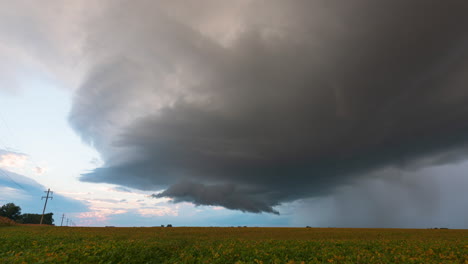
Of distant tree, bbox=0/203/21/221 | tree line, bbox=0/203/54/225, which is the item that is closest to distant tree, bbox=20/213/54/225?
tree line, bbox=0/203/54/225

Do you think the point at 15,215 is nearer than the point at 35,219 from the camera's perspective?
Yes

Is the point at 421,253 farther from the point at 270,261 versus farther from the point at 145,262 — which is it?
the point at 145,262

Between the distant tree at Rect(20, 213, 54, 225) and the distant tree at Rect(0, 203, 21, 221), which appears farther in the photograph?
the distant tree at Rect(20, 213, 54, 225)

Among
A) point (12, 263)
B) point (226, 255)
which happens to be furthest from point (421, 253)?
point (12, 263)

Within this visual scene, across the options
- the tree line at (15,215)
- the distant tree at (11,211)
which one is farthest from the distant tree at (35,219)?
the distant tree at (11,211)

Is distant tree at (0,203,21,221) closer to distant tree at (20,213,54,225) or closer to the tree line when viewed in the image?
the tree line

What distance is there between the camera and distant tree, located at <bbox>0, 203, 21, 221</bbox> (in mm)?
151250

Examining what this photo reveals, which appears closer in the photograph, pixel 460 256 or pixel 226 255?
pixel 226 255

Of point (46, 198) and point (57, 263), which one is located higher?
point (46, 198)

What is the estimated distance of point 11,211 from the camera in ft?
509

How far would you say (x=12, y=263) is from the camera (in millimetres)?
15344

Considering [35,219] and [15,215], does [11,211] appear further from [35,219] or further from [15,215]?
[35,219]

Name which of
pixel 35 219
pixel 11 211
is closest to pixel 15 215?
pixel 11 211

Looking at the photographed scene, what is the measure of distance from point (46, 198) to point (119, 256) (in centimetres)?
11432
